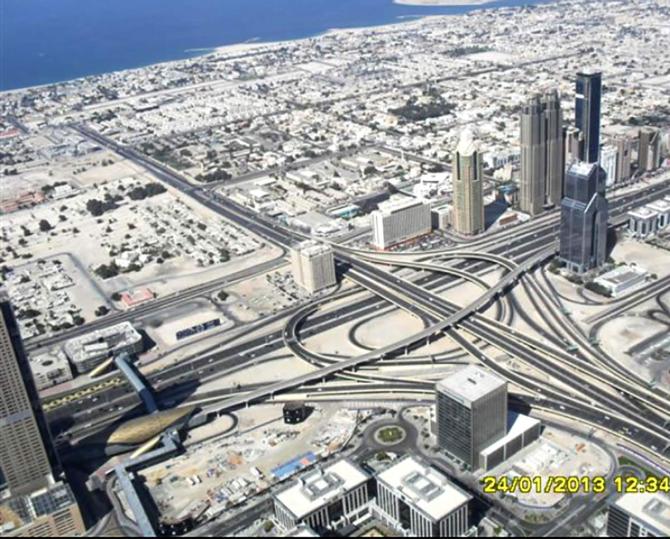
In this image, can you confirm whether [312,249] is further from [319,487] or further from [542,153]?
[319,487]

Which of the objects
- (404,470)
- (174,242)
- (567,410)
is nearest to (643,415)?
(567,410)

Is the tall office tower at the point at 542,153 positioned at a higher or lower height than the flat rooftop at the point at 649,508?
higher

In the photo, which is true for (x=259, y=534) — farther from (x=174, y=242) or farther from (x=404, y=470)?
(x=174, y=242)

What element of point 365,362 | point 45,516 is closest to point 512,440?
point 365,362

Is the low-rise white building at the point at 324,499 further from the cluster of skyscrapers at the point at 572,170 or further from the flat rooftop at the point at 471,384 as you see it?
the cluster of skyscrapers at the point at 572,170

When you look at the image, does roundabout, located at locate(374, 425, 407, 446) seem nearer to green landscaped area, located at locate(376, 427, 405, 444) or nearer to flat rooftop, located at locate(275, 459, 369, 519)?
green landscaped area, located at locate(376, 427, 405, 444)

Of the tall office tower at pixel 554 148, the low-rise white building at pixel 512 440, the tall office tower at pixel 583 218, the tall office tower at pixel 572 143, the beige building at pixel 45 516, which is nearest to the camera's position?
the beige building at pixel 45 516

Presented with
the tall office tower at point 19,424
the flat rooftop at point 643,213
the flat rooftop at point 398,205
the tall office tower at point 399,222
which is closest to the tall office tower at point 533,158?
the flat rooftop at point 643,213
